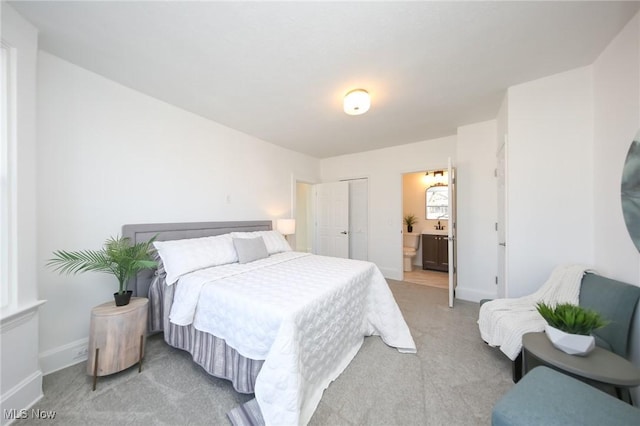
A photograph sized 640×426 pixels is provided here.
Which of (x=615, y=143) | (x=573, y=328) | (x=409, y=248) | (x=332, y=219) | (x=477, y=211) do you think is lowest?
(x=409, y=248)

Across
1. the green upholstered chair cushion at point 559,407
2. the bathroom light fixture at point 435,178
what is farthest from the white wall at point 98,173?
the bathroom light fixture at point 435,178

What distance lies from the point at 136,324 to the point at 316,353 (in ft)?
4.69

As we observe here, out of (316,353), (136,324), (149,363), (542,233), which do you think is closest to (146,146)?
(136,324)

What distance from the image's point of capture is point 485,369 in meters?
1.80

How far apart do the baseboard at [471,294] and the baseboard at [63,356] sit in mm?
4419

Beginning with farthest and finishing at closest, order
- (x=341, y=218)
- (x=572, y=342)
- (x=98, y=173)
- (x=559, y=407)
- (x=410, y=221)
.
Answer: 1. (x=410, y=221)
2. (x=341, y=218)
3. (x=98, y=173)
4. (x=572, y=342)
5. (x=559, y=407)

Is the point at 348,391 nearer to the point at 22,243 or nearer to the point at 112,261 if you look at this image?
the point at 112,261

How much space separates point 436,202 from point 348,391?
4.71m

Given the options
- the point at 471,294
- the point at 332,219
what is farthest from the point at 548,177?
the point at 332,219

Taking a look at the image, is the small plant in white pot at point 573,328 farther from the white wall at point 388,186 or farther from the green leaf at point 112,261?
the white wall at point 388,186

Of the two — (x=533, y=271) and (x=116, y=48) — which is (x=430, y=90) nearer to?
(x=533, y=271)

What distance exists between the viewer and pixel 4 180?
4.60ft

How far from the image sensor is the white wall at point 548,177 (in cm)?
201

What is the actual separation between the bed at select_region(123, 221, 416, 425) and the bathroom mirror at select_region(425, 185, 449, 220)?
144 inches
